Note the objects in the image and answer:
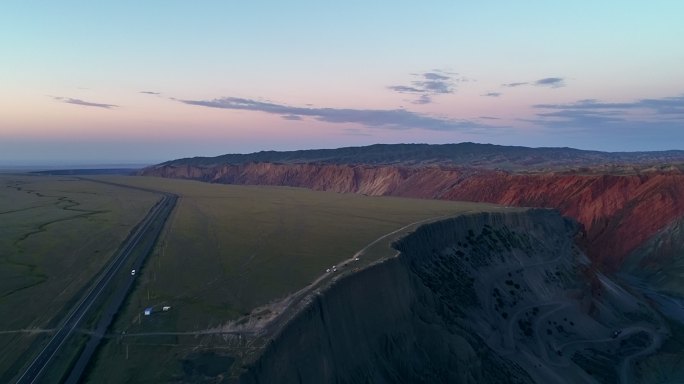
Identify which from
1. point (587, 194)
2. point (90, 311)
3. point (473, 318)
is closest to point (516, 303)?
point (473, 318)

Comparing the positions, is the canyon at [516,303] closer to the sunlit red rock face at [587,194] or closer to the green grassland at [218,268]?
the sunlit red rock face at [587,194]

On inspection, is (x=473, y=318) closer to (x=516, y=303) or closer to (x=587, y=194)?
(x=516, y=303)

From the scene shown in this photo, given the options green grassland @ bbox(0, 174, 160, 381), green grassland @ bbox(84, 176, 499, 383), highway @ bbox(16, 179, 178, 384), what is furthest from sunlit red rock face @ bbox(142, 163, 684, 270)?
green grassland @ bbox(0, 174, 160, 381)

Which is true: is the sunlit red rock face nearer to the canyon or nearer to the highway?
the canyon

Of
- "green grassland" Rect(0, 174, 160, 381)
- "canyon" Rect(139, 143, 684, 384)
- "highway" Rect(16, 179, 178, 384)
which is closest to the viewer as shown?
"highway" Rect(16, 179, 178, 384)

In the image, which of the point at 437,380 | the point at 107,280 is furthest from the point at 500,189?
the point at 107,280

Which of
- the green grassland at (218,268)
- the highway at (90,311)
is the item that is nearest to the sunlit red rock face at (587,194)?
the green grassland at (218,268)
